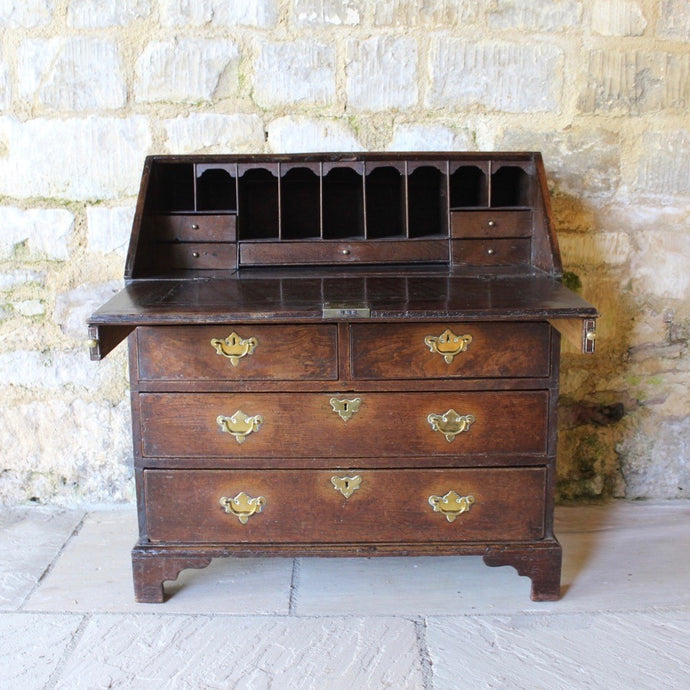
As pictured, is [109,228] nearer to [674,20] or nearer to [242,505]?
[242,505]

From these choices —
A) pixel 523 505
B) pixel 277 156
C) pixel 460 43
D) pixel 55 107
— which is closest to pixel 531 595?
pixel 523 505

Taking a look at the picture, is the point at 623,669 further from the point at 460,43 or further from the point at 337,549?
the point at 460,43

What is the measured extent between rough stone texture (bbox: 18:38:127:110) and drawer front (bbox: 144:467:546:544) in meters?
1.37

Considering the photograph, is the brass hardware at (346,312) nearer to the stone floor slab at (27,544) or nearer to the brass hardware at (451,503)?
the brass hardware at (451,503)

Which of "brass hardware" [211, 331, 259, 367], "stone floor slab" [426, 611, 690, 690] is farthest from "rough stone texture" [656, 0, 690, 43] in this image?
"stone floor slab" [426, 611, 690, 690]

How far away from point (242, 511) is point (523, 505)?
2.74 feet

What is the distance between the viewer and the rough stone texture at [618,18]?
2.81 metres

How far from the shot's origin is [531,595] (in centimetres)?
248

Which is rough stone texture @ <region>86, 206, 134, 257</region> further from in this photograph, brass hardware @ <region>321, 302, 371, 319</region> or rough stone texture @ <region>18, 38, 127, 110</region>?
brass hardware @ <region>321, 302, 371, 319</region>

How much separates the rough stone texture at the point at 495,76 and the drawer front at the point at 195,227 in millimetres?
844

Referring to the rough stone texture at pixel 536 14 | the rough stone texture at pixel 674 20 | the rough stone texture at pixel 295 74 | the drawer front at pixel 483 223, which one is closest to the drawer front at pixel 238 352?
the drawer front at pixel 483 223

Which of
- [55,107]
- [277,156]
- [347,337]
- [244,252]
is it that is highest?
[55,107]

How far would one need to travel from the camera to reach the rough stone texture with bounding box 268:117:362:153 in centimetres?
287

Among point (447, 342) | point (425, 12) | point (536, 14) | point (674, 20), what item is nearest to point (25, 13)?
point (425, 12)
